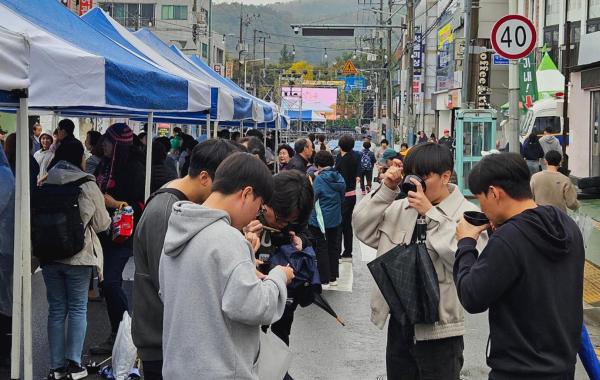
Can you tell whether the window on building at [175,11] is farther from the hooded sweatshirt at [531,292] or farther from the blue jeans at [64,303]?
the hooded sweatshirt at [531,292]

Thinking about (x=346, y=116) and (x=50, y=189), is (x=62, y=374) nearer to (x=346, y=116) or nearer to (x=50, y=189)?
(x=50, y=189)

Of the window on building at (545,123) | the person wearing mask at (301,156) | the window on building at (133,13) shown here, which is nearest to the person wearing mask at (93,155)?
the person wearing mask at (301,156)

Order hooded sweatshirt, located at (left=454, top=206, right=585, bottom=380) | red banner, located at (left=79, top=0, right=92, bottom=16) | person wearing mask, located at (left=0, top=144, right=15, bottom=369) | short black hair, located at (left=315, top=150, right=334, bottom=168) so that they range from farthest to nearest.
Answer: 1. red banner, located at (left=79, top=0, right=92, bottom=16)
2. short black hair, located at (left=315, top=150, right=334, bottom=168)
3. person wearing mask, located at (left=0, top=144, right=15, bottom=369)
4. hooded sweatshirt, located at (left=454, top=206, right=585, bottom=380)

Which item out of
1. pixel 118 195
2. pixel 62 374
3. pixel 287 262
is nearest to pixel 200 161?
pixel 287 262

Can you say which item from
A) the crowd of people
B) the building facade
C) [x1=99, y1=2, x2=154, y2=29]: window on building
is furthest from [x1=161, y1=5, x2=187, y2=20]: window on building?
the crowd of people

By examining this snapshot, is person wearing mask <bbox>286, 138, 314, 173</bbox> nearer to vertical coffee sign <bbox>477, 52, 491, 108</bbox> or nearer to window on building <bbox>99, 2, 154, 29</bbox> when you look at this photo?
vertical coffee sign <bbox>477, 52, 491, 108</bbox>

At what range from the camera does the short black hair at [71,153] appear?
6415 mm

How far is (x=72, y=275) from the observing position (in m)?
6.28

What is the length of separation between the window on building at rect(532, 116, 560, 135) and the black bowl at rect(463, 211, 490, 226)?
23620mm

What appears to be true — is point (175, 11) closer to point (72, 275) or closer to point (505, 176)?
point (72, 275)

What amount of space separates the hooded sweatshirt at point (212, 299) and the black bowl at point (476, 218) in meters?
1.05

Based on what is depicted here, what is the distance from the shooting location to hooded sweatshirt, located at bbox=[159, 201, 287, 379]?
9.53ft

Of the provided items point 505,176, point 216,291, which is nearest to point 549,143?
point 505,176

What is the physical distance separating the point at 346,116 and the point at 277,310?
407 feet
